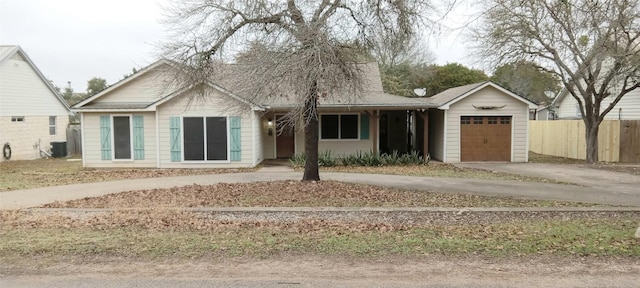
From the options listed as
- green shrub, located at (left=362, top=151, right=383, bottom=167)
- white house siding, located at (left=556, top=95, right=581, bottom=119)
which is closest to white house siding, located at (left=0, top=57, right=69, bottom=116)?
green shrub, located at (left=362, top=151, right=383, bottom=167)

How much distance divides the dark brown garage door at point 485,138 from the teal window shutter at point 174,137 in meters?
11.7

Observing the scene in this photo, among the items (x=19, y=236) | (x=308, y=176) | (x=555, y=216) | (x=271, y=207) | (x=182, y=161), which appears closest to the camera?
(x=19, y=236)

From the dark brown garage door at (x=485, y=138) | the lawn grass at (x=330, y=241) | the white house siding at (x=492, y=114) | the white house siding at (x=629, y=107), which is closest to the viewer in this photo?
the lawn grass at (x=330, y=241)

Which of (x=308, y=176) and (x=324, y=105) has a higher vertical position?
(x=324, y=105)

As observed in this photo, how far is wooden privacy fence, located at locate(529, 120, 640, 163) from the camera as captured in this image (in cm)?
1978

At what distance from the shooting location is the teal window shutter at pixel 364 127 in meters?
20.1

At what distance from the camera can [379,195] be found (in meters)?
10.4

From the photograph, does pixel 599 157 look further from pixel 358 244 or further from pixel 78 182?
pixel 78 182

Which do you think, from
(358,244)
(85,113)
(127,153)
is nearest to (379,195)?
(358,244)

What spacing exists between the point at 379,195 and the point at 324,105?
806 centimetres

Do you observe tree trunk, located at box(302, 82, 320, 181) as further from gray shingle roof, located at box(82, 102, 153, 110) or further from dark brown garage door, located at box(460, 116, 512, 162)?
dark brown garage door, located at box(460, 116, 512, 162)

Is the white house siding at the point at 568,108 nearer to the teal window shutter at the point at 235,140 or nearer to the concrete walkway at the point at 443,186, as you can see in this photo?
the concrete walkway at the point at 443,186

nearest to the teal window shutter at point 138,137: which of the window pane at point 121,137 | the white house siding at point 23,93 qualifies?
the window pane at point 121,137

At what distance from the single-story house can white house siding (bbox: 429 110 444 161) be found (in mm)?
91
